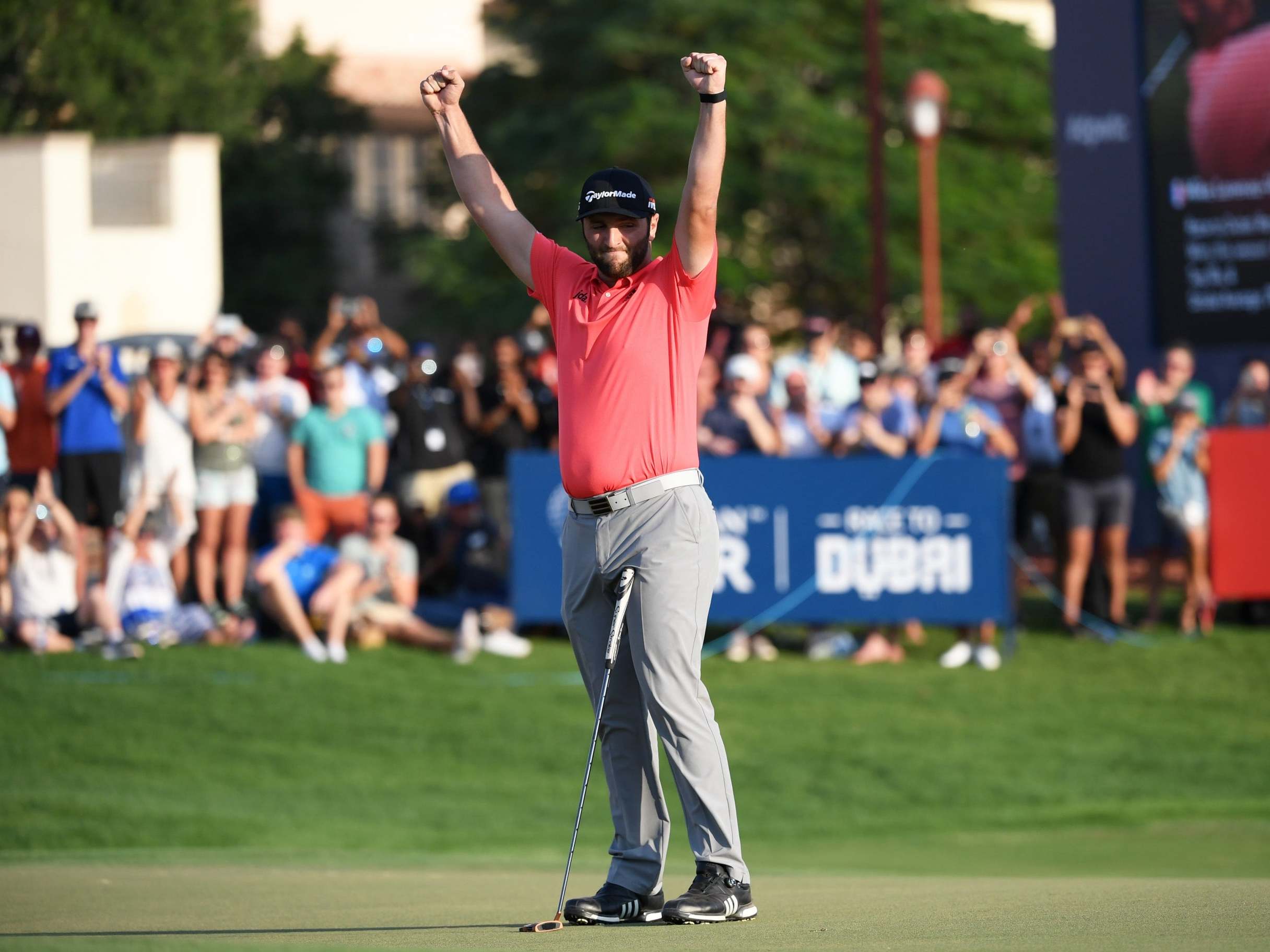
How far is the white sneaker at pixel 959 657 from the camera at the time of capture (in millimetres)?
14055

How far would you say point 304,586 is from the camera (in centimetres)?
1394

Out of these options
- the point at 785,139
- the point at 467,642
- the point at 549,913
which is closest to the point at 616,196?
the point at 549,913

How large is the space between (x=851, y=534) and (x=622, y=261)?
809cm

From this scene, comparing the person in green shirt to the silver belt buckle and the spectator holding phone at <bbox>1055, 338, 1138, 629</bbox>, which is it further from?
the silver belt buckle

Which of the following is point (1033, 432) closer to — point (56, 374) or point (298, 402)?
point (298, 402)

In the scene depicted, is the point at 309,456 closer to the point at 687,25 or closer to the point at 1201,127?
the point at 1201,127

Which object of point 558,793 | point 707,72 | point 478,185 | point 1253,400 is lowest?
point 558,793

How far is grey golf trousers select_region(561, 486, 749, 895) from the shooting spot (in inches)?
239

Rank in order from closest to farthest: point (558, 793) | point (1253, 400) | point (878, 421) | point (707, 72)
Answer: point (707, 72), point (558, 793), point (878, 421), point (1253, 400)

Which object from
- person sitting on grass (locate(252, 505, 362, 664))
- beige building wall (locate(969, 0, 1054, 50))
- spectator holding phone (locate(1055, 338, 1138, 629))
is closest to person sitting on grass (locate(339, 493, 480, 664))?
person sitting on grass (locate(252, 505, 362, 664))

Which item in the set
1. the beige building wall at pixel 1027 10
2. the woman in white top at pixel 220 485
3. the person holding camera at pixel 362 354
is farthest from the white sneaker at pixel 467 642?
the beige building wall at pixel 1027 10

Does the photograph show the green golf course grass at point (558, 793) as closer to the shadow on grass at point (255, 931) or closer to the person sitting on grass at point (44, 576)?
the shadow on grass at point (255, 931)

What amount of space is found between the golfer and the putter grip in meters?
0.03

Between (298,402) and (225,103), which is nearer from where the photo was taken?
(298,402)
